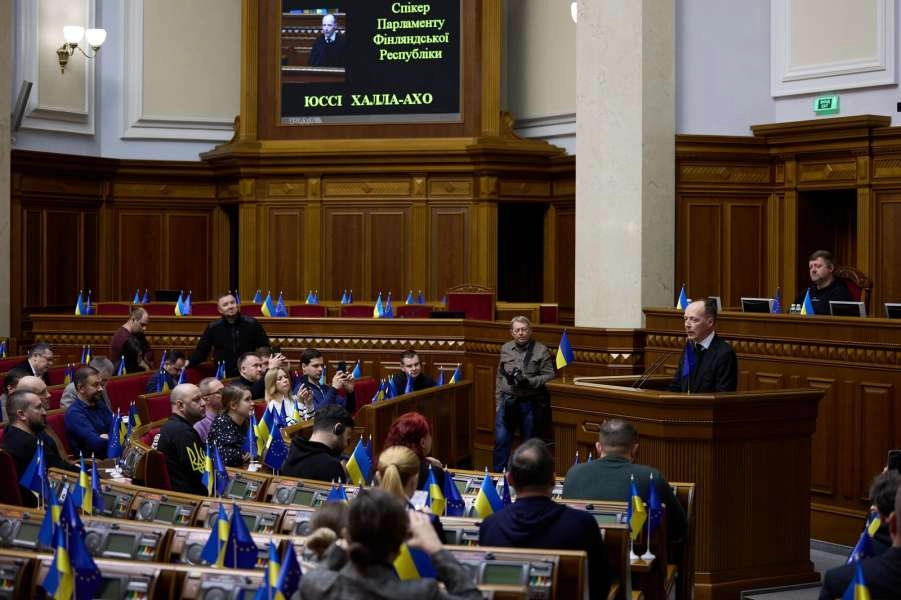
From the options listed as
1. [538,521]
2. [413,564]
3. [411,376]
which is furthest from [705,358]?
[413,564]

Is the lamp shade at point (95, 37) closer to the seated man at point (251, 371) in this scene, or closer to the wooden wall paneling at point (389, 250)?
the wooden wall paneling at point (389, 250)

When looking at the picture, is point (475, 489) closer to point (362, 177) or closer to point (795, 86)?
point (795, 86)

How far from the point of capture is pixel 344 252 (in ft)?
61.7

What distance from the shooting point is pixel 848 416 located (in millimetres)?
9805

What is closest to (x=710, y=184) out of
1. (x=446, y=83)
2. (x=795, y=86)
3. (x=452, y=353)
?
(x=795, y=86)

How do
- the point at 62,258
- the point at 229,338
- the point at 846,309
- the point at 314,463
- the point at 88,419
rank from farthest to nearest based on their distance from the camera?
1. the point at 62,258
2. the point at 229,338
3. the point at 846,309
4. the point at 88,419
5. the point at 314,463

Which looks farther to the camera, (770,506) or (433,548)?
(770,506)

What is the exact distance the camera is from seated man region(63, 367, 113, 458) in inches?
369

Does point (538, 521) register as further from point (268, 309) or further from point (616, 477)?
point (268, 309)

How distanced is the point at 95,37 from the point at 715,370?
12746 millimetres

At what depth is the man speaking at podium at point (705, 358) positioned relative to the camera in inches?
322

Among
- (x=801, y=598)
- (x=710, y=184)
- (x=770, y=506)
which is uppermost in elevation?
(x=710, y=184)

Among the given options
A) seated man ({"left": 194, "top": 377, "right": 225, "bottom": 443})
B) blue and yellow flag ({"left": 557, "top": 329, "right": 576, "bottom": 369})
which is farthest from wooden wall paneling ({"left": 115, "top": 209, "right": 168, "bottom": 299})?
seated man ({"left": 194, "top": 377, "right": 225, "bottom": 443})

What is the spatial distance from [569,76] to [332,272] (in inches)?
170
